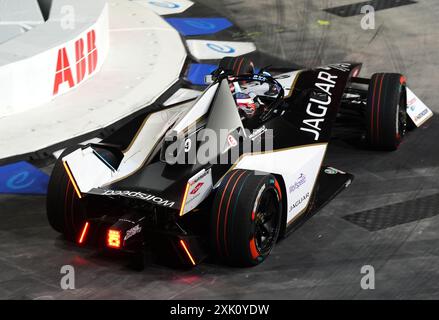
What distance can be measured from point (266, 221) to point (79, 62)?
537 centimetres

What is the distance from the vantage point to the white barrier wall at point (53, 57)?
11656 millimetres

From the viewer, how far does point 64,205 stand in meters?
8.41

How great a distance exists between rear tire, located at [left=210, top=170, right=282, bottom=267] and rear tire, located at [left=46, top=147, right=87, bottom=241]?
4.20 ft

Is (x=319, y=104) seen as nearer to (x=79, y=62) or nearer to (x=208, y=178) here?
(x=208, y=178)

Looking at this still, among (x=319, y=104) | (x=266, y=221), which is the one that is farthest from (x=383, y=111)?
(x=266, y=221)

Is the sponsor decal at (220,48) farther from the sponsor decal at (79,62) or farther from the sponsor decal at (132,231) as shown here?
the sponsor decal at (132,231)

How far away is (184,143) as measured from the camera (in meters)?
8.48

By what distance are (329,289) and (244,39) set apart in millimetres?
8091

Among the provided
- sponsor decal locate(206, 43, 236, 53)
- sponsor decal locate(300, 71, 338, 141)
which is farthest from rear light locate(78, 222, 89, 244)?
sponsor decal locate(206, 43, 236, 53)

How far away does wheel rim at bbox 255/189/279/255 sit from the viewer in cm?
813

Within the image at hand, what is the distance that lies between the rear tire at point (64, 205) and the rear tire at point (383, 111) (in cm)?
376

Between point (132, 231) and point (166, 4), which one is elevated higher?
point (132, 231)
